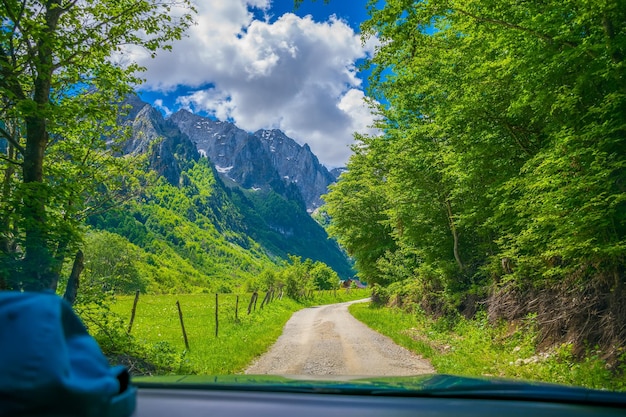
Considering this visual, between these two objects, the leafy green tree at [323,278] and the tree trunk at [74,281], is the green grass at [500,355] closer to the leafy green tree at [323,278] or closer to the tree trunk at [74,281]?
the tree trunk at [74,281]

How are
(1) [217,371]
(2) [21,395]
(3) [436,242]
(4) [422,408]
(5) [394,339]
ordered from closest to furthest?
(2) [21,395]
(4) [422,408]
(1) [217,371]
(5) [394,339]
(3) [436,242]

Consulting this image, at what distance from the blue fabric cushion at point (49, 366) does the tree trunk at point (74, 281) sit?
27.7 ft

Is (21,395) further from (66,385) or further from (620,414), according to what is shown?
(620,414)

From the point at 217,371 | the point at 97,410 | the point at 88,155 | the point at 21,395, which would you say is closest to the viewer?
the point at 21,395

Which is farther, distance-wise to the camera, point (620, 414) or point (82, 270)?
point (82, 270)

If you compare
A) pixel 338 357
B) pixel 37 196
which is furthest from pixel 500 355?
pixel 37 196

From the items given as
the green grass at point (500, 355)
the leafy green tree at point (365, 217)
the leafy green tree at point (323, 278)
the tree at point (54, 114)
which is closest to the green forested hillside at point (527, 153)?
the green grass at point (500, 355)

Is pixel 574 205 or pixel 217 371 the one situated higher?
pixel 574 205

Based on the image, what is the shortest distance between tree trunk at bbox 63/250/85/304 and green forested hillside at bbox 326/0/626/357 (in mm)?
8174

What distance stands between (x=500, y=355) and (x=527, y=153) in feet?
16.2

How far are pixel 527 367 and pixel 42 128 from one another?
1091cm

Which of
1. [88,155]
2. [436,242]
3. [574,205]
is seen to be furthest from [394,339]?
[88,155]

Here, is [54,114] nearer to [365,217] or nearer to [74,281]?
[74,281]

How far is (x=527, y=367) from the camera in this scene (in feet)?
26.3
